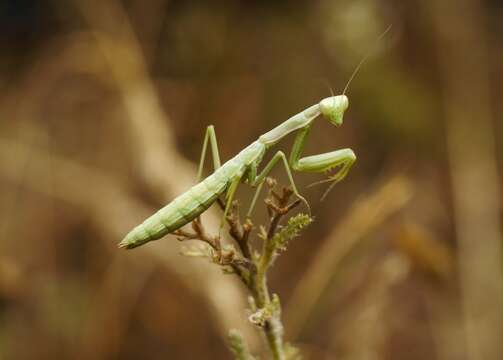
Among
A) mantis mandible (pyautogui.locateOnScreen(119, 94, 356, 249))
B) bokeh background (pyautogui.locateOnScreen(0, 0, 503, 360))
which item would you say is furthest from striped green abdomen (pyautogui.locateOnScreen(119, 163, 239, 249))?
bokeh background (pyautogui.locateOnScreen(0, 0, 503, 360))

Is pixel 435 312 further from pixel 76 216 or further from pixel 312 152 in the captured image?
pixel 76 216

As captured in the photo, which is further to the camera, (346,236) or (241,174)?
(346,236)

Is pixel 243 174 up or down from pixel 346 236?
up

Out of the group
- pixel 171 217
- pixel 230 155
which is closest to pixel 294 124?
pixel 171 217

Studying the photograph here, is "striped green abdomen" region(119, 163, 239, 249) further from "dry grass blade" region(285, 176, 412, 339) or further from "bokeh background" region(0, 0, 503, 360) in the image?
"dry grass blade" region(285, 176, 412, 339)

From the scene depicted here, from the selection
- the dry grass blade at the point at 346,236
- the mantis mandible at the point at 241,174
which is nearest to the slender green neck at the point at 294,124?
the mantis mandible at the point at 241,174

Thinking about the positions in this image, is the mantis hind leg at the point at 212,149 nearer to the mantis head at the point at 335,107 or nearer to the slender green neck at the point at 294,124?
the slender green neck at the point at 294,124

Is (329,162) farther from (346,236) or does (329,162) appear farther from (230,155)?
(230,155)
